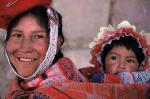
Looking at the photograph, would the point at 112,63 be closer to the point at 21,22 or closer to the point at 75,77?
the point at 75,77

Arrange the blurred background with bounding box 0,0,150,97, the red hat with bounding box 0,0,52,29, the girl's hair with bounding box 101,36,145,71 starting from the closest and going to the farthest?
1. the red hat with bounding box 0,0,52,29
2. the girl's hair with bounding box 101,36,145,71
3. the blurred background with bounding box 0,0,150,97

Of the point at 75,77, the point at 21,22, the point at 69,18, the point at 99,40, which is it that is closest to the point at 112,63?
the point at 99,40

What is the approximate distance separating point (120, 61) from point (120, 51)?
0.10 meters

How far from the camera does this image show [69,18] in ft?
17.7

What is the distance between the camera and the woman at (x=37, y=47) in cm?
321

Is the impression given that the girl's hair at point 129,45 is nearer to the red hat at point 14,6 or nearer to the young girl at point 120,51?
the young girl at point 120,51

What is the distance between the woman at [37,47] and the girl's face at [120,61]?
63 centimetres

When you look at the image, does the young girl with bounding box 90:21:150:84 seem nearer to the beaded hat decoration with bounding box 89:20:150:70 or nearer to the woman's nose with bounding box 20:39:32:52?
the beaded hat decoration with bounding box 89:20:150:70

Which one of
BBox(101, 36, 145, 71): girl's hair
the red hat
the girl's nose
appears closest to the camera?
the red hat

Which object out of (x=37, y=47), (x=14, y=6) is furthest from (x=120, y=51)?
(x=14, y=6)

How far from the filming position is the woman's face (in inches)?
127

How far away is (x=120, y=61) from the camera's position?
3898 millimetres

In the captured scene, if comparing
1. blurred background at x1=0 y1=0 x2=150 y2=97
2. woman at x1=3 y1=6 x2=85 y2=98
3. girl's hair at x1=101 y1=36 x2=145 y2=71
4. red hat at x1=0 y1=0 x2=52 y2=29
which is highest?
blurred background at x1=0 y1=0 x2=150 y2=97

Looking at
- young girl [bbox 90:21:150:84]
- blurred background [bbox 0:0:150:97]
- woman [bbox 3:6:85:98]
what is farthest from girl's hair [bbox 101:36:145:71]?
blurred background [bbox 0:0:150:97]
